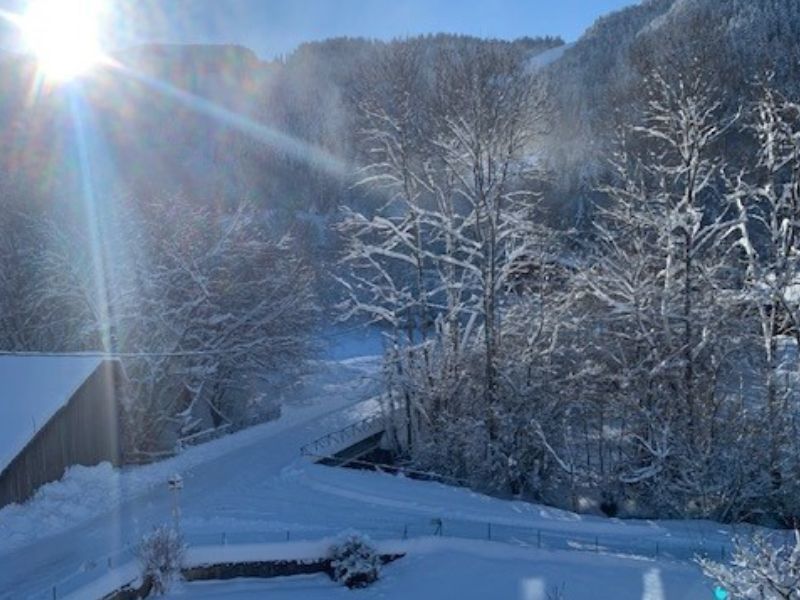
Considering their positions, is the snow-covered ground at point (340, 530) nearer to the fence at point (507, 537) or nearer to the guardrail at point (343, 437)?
the fence at point (507, 537)

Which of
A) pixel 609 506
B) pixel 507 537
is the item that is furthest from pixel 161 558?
pixel 609 506

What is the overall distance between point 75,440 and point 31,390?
200cm

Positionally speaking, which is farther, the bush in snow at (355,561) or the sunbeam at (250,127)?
the sunbeam at (250,127)

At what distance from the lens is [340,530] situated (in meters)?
18.2

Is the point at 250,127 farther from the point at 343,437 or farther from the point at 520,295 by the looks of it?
the point at 343,437

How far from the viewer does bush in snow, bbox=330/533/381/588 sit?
1600cm

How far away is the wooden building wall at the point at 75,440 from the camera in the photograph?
19797 mm

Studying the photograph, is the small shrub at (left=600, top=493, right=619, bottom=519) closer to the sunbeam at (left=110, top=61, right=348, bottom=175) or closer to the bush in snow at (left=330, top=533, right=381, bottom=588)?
the bush in snow at (left=330, top=533, right=381, bottom=588)

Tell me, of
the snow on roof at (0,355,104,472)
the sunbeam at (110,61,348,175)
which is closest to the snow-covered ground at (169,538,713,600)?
the snow on roof at (0,355,104,472)

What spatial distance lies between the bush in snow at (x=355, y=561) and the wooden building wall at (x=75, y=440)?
9.02 metres

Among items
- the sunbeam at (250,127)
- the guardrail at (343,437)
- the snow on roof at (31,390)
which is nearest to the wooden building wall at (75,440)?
the snow on roof at (31,390)

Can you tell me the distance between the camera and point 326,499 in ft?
69.3

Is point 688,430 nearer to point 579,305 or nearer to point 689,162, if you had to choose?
point 579,305

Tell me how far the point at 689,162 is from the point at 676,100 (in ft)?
6.44
